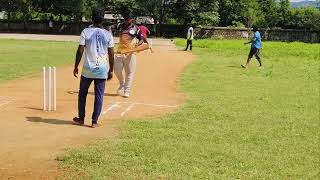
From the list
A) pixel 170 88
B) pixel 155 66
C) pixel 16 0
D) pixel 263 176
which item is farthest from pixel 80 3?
pixel 263 176

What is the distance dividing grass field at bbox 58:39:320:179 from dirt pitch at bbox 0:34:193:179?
1.10 ft

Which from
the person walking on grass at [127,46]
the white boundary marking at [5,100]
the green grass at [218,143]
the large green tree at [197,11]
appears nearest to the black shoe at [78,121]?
the green grass at [218,143]

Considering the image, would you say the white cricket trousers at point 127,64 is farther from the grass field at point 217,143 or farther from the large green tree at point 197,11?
the large green tree at point 197,11

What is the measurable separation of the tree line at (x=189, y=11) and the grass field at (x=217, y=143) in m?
42.5

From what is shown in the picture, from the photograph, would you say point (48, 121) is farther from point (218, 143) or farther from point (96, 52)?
point (218, 143)

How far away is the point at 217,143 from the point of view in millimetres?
7570

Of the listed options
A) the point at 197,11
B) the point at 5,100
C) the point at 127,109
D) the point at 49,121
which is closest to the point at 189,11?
the point at 197,11

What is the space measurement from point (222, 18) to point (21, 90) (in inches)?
2204

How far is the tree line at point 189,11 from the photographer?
5794cm

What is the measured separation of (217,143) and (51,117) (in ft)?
10.3

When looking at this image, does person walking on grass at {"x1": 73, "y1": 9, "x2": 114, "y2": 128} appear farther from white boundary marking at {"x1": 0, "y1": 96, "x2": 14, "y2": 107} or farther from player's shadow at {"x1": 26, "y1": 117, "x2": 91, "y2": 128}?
white boundary marking at {"x1": 0, "y1": 96, "x2": 14, "y2": 107}

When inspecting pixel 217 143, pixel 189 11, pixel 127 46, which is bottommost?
pixel 217 143

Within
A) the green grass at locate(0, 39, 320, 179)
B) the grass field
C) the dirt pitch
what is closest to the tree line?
the dirt pitch

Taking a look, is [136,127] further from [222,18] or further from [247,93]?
[222,18]
